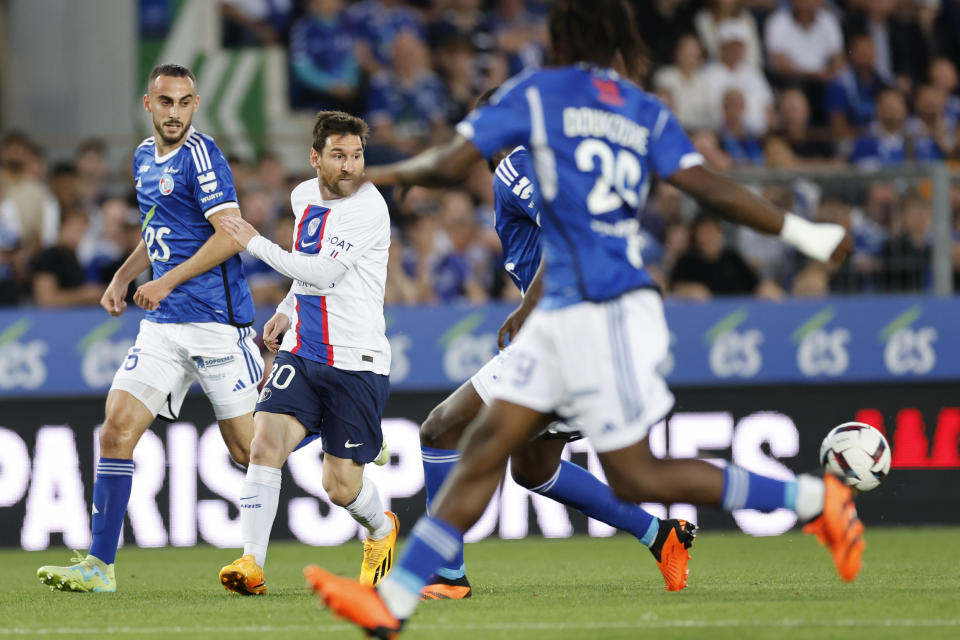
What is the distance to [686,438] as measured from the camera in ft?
36.6

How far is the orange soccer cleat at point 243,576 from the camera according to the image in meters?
6.94

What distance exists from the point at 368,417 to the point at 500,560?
2404 millimetres

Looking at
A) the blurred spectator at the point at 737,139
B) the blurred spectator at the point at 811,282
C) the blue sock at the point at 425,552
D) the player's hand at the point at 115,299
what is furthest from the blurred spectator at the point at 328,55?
the blue sock at the point at 425,552

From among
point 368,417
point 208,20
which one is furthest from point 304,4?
point 368,417

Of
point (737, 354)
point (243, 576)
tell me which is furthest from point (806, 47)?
point (243, 576)

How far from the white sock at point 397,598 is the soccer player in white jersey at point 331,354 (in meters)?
2.20

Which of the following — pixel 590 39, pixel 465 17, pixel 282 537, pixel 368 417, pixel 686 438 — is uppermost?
pixel 465 17

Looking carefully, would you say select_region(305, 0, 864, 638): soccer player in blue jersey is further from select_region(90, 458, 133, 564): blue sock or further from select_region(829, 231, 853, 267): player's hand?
select_region(90, 458, 133, 564): blue sock

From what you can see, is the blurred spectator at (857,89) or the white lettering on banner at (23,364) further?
the blurred spectator at (857,89)

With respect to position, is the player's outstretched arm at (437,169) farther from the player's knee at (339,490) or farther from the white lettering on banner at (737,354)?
the white lettering on banner at (737,354)

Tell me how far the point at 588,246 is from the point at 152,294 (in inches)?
111

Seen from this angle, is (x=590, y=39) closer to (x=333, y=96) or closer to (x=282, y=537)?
(x=282, y=537)

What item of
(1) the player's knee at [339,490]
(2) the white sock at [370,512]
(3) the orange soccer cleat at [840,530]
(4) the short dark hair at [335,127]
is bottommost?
(2) the white sock at [370,512]

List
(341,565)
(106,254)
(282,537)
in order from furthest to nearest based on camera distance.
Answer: (106,254) < (282,537) < (341,565)
